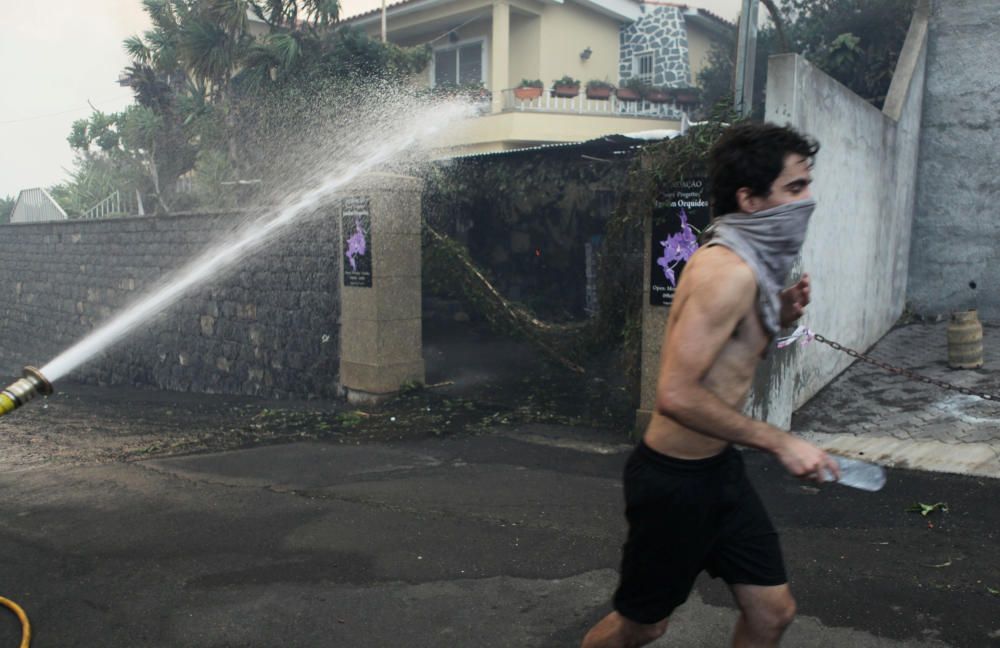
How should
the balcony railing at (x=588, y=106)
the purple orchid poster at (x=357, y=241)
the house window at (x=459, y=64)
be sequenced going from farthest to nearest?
the house window at (x=459, y=64)
the balcony railing at (x=588, y=106)
the purple orchid poster at (x=357, y=241)

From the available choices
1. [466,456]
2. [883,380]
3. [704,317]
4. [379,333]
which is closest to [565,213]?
[379,333]

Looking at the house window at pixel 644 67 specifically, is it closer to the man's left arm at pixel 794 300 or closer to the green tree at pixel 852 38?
the green tree at pixel 852 38

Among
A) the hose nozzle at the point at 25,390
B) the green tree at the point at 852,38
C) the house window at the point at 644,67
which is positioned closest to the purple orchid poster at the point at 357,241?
the hose nozzle at the point at 25,390

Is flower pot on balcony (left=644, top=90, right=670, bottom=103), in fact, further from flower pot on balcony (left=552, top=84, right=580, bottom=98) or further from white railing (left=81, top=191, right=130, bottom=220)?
white railing (left=81, top=191, right=130, bottom=220)

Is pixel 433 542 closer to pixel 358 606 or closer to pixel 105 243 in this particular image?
pixel 358 606

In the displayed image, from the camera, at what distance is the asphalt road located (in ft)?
12.1

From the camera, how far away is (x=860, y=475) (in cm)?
237

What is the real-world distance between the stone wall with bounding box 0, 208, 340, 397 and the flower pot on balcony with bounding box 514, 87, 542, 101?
8169mm

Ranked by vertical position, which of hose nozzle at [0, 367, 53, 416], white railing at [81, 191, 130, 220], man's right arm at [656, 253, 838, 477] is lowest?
hose nozzle at [0, 367, 53, 416]

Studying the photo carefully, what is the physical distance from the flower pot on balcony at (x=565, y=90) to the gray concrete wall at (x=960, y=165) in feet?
26.1

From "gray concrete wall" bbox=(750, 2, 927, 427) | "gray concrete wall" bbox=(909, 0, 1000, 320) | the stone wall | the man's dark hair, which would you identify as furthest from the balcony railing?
the man's dark hair

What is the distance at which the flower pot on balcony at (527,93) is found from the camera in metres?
17.5

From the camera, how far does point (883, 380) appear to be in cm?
821

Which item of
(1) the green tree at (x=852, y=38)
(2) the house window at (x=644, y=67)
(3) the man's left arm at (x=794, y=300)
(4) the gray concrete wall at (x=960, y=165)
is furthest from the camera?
(2) the house window at (x=644, y=67)
